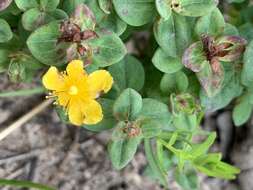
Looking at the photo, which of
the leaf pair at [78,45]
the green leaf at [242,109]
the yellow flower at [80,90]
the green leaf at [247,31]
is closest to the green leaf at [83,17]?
the leaf pair at [78,45]

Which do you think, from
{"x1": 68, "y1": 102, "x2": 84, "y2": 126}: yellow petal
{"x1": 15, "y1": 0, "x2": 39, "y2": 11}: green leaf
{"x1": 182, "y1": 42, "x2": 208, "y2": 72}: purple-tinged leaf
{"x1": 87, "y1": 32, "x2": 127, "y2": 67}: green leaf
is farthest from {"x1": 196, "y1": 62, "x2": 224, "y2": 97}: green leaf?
{"x1": 15, "y1": 0, "x2": 39, "y2": 11}: green leaf

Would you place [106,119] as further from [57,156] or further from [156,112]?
[57,156]

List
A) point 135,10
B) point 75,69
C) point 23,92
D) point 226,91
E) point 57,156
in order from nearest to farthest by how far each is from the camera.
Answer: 1. point 75,69
2. point 135,10
3. point 226,91
4. point 23,92
5. point 57,156

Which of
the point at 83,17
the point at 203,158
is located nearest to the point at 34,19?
the point at 83,17

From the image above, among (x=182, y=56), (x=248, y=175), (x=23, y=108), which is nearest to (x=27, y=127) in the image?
(x=23, y=108)

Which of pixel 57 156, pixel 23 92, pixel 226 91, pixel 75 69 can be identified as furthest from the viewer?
pixel 57 156

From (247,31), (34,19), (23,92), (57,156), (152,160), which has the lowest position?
(57,156)
